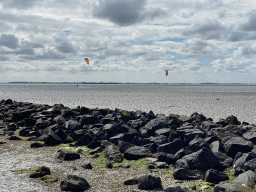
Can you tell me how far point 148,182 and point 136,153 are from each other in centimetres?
278

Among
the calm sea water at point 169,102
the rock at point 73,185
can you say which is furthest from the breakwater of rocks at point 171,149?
the calm sea water at point 169,102

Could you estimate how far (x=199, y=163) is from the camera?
760 centimetres

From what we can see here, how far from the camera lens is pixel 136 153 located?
9297mm

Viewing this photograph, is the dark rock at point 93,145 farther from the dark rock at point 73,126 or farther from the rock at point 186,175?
the rock at point 186,175

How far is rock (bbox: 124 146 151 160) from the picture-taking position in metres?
9.21

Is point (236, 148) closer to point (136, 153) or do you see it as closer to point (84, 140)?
point (136, 153)

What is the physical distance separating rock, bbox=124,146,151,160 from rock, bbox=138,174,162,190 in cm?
256

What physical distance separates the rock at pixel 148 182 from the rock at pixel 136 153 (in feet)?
8.40

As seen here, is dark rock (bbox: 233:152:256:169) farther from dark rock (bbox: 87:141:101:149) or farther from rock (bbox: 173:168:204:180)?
dark rock (bbox: 87:141:101:149)

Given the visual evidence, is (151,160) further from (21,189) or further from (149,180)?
(21,189)

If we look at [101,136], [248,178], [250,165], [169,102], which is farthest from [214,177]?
[169,102]

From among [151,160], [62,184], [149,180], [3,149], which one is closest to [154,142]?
[151,160]

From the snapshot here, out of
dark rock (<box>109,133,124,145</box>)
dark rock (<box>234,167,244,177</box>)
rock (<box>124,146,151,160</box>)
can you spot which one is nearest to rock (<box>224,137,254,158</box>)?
dark rock (<box>234,167,244,177</box>)

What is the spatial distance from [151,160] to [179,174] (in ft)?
5.68
